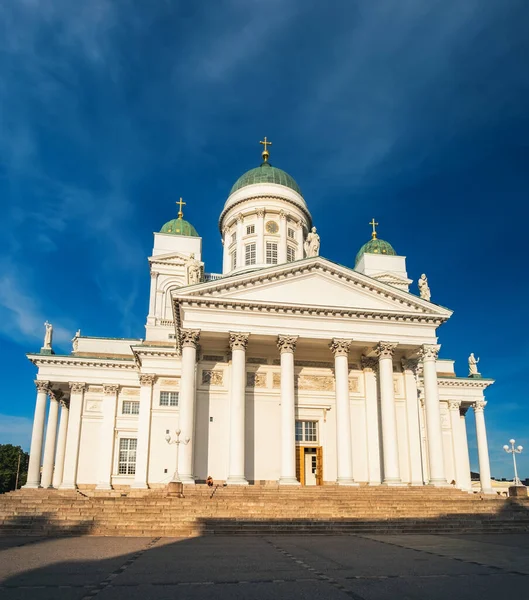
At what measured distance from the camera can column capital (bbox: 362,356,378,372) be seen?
3428 centimetres

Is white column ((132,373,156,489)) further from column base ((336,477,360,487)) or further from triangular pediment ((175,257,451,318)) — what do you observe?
column base ((336,477,360,487))

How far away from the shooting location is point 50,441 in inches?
1736

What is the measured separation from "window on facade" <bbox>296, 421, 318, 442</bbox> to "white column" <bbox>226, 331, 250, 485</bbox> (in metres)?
5.51

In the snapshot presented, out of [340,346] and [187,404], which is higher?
[340,346]

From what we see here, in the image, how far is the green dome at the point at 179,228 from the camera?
55062 mm

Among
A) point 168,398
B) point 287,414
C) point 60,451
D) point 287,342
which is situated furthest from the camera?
point 60,451

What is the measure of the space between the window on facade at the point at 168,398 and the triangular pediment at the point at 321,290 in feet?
34.8

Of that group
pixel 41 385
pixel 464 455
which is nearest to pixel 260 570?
pixel 41 385

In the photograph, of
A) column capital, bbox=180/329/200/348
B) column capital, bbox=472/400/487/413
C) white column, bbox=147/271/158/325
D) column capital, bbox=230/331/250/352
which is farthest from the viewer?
white column, bbox=147/271/158/325

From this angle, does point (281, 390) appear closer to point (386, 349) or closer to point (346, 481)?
point (346, 481)

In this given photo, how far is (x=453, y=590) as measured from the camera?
26.9 feet

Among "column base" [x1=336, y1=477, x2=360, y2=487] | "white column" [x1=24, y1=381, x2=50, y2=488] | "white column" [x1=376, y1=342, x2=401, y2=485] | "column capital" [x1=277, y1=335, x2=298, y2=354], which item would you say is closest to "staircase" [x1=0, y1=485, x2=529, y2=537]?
"column base" [x1=336, y1=477, x2=360, y2=487]

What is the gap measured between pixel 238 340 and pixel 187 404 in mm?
4415

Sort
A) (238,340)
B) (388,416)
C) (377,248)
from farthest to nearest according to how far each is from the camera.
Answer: (377,248) → (388,416) → (238,340)
